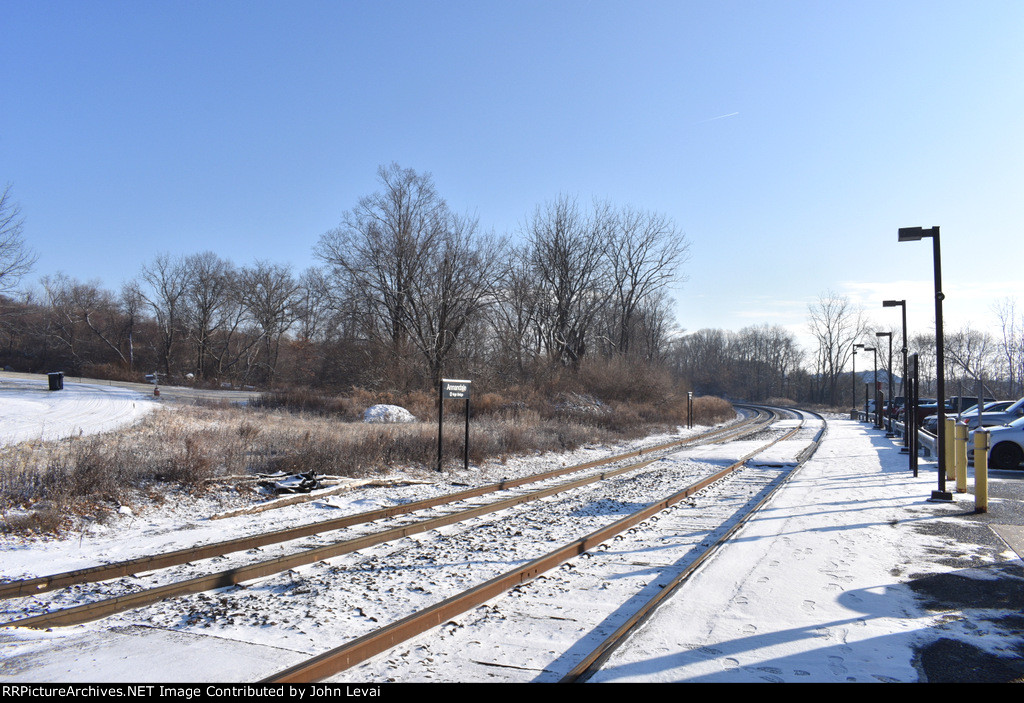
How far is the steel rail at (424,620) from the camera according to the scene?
13.2 feet

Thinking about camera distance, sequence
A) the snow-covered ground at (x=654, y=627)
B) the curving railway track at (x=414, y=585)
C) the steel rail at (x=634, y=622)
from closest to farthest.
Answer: the steel rail at (x=634, y=622) < the snow-covered ground at (x=654, y=627) < the curving railway track at (x=414, y=585)

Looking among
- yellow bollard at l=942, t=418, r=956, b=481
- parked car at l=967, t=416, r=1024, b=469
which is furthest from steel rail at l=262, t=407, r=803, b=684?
parked car at l=967, t=416, r=1024, b=469

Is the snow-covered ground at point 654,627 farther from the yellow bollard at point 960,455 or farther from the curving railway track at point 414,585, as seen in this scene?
the yellow bollard at point 960,455

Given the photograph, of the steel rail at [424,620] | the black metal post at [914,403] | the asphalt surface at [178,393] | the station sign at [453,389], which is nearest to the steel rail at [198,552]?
the steel rail at [424,620]

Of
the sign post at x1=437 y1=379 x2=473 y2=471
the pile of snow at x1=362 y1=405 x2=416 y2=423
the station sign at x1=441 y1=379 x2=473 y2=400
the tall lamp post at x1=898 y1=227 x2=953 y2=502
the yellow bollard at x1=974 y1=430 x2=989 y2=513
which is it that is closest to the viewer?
the yellow bollard at x1=974 y1=430 x2=989 y2=513

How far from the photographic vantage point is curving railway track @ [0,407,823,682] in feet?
15.2

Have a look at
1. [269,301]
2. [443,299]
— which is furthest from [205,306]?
[443,299]

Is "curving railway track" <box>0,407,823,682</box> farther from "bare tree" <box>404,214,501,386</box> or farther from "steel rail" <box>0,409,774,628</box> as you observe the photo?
"bare tree" <box>404,214,501,386</box>

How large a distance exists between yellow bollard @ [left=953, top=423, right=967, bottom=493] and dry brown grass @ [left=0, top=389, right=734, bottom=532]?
10449mm

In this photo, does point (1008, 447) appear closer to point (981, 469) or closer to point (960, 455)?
point (960, 455)

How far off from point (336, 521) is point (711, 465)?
38.9ft

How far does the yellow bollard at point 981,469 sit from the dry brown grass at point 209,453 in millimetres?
10692

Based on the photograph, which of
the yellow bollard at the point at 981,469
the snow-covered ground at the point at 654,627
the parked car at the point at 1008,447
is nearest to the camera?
the snow-covered ground at the point at 654,627
